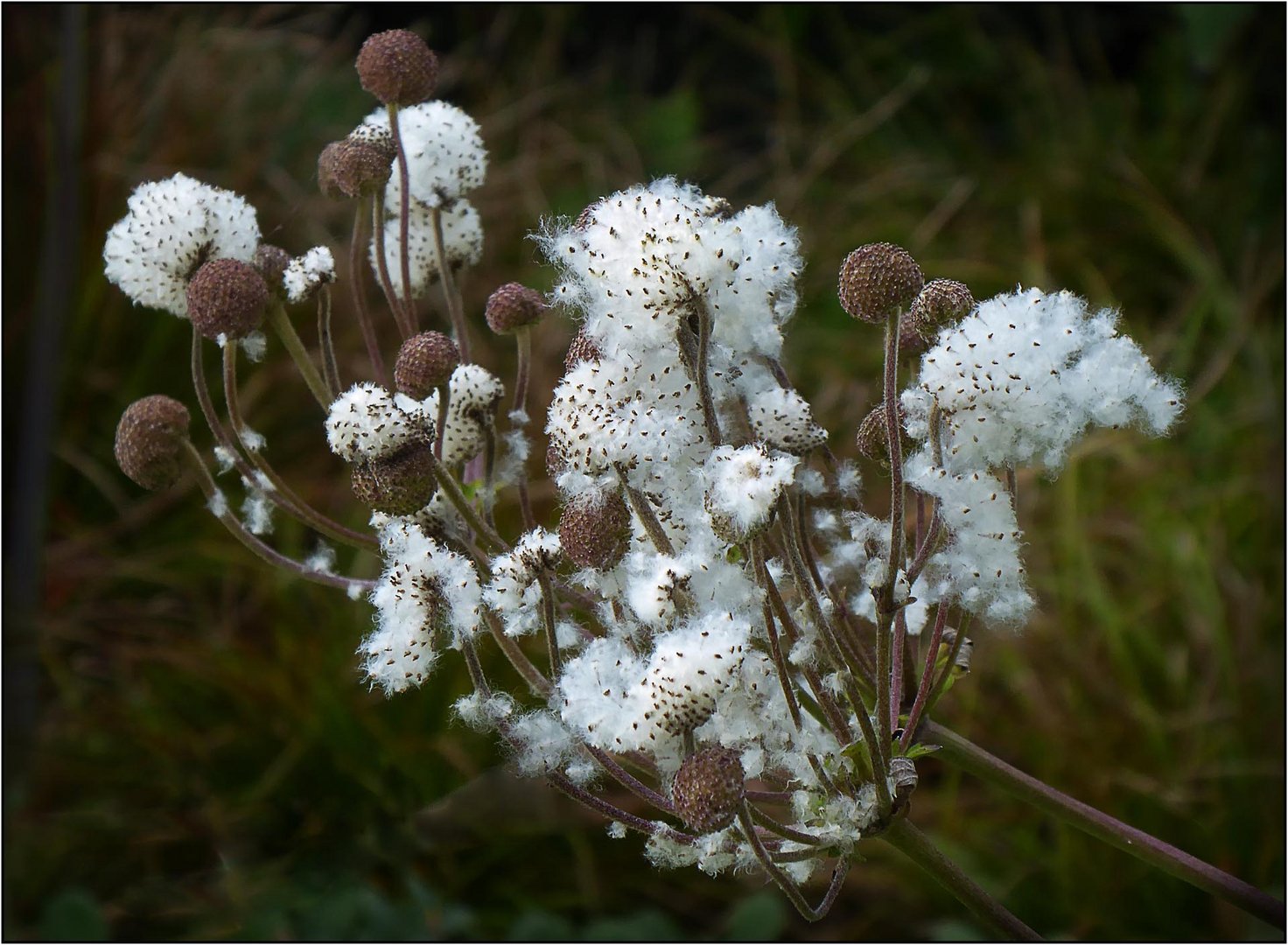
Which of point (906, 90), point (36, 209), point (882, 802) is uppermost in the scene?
point (906, 90)

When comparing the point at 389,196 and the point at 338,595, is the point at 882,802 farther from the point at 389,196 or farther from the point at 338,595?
the point at 338,595

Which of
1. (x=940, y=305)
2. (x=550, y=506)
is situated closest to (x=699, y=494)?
(x=940, y=305)

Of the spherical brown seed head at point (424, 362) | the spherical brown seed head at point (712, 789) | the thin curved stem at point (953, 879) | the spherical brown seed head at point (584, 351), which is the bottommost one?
the thin curved stem at point (953, 879)

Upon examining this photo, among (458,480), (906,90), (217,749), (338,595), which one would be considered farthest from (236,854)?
(906,90)

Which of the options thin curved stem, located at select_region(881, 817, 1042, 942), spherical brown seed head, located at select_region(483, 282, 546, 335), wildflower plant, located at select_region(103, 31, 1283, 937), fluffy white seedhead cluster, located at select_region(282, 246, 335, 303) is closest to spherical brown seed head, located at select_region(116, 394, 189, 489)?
wildflower plant, located at select_region(103, 31, 1283, 937)

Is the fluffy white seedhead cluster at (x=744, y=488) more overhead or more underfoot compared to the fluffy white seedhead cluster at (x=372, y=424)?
more underfoot

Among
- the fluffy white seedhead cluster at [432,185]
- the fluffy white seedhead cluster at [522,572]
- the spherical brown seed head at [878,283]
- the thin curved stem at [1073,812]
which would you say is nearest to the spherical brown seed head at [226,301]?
the fluffy white seedhead cluster at [432,185]

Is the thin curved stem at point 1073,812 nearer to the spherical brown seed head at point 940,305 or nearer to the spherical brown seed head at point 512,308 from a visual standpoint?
the spherical brown seed head at point 940,305
